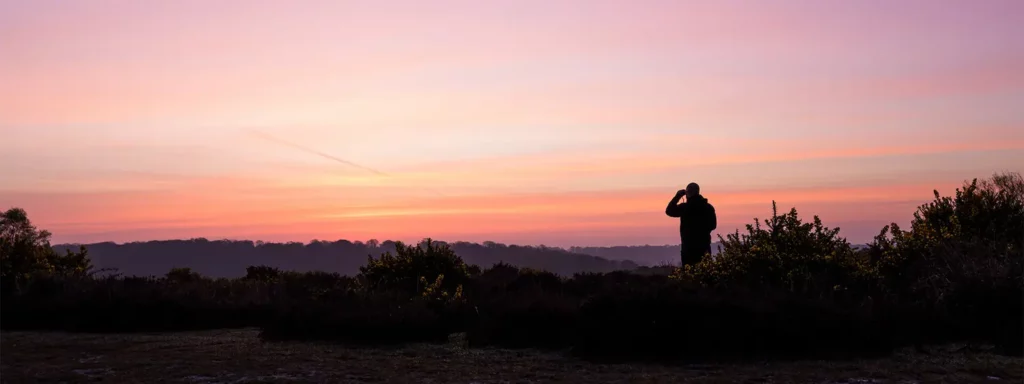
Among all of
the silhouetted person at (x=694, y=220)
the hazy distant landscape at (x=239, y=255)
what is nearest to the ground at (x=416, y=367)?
the silhouetted person at (x=694, y=220)

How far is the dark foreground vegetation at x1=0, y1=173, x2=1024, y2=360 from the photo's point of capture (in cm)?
786

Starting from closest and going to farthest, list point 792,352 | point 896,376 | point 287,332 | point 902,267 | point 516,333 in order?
1. point 896,376
2. point 792,352
3. point 516,333
4. point 287,332
5. point 902,267

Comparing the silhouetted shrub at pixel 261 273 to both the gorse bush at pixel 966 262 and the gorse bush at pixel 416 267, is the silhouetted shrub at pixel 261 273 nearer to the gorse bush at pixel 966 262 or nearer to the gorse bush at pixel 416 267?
the gorse bush at pixel 416 267

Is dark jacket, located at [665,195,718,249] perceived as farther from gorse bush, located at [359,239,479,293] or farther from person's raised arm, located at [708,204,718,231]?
gorse bush, located at [359,239,479,293]

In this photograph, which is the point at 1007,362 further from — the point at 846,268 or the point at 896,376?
the point at 846,268

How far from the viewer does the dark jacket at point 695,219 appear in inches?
546

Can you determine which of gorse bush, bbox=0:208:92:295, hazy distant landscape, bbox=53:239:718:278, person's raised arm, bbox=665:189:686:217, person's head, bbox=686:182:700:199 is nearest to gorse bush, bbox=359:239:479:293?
person's raised arm, bbox=665:189:686:217

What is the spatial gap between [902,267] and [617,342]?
5.43 metres

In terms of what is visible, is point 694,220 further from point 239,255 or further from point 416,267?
point 239,255

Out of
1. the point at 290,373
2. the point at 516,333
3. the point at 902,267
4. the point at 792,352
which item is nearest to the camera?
the point at 290,373

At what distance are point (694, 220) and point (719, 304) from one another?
19.3 feet

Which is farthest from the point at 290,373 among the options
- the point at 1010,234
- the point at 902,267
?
the point at 1010,234

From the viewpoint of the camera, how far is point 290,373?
6820 mm

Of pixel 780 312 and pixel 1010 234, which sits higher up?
pixel 1010 234
